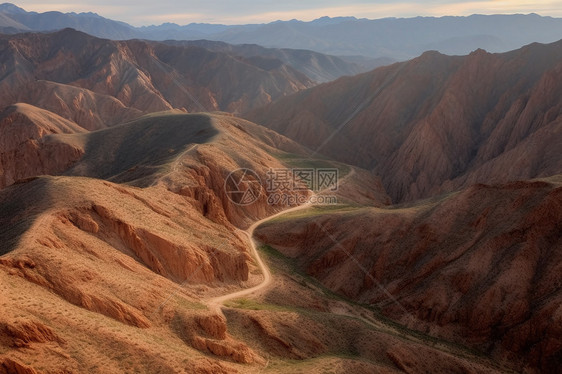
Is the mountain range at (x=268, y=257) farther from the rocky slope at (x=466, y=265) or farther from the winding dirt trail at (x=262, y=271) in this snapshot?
the winding dirt trail at (x=262, y=271)

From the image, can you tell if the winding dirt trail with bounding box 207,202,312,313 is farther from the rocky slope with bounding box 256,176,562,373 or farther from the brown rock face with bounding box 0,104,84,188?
the brown rock face with bounding box 0,104,84,188

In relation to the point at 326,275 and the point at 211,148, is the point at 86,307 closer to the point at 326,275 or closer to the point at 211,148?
the point at 326,275

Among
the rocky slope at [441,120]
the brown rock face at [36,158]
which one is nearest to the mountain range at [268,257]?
the brown rock face at [36,158]

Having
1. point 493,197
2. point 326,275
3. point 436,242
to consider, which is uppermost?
point 493,197

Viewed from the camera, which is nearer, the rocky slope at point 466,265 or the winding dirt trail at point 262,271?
the winding dirt trail at point 262,271

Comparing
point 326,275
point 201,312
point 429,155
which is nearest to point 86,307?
point 201,312

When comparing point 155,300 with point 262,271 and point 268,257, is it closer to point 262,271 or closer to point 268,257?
point 262,271
